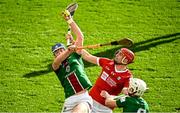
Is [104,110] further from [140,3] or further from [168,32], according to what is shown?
[140,3]

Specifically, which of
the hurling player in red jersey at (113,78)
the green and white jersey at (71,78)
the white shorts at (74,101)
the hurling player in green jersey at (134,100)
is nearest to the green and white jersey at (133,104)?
the hurling player in green jersey at (134,100)

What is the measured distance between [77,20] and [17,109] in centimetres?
525

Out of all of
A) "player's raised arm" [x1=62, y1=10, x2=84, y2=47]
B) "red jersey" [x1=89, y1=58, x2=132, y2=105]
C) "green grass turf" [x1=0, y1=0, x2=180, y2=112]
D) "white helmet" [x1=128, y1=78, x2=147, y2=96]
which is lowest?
"green grass turf" [x1=0, y1=0, x2=180, y2=112]

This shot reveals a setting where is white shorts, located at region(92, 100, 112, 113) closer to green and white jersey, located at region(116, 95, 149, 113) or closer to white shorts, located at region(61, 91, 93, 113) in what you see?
white shorts, located at region(61, 91, 93, 113)

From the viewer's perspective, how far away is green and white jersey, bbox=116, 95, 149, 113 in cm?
769

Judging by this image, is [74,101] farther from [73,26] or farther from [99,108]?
[73,26]

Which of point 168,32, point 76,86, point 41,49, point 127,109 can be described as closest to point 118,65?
point 76,86

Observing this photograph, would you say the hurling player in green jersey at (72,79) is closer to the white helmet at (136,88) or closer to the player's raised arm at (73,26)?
the player's raised arm at (73,26)

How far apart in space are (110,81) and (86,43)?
508cm

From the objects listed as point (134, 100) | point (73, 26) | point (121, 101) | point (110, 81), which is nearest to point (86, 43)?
point (73, 26)

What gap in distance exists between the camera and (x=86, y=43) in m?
14.0

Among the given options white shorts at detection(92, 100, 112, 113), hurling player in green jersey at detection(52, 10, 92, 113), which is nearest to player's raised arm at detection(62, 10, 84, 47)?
hurling player in green jersey at detection(52, 10, 92, 113)

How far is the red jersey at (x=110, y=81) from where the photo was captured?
9.05m

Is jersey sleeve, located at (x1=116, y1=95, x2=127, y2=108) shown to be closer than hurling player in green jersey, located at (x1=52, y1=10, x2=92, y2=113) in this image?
Yes
